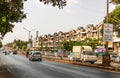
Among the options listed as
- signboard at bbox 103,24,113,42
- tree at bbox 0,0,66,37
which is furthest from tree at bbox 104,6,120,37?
tree at bbox 0,0,66,37

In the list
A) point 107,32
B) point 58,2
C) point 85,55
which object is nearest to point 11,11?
point 58,2

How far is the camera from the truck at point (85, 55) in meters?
54.6

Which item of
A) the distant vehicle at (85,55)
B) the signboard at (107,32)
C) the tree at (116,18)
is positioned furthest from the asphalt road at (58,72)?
the tree at (116,18)

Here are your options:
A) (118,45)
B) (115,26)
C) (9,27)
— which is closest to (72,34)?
(118,45)

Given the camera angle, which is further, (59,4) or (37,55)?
(37,55)

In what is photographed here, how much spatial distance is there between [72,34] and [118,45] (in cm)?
6059

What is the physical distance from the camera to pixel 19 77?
77.5 ft

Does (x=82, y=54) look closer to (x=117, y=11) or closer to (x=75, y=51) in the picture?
(x=75, y=51)

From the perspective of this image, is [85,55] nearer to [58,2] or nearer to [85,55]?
[85,55]

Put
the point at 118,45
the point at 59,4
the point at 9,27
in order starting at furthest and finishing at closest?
the point at 118,45 → the point at 9,27 → the point at 59,4

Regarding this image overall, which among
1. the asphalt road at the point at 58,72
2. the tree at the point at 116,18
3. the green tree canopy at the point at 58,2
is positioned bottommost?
the asphalt road at the point at 58,72

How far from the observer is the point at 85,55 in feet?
180

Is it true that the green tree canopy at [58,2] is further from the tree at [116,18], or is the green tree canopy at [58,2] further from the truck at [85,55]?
the tree at [116,18]

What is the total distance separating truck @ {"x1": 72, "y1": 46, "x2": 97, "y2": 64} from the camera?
5456cm
